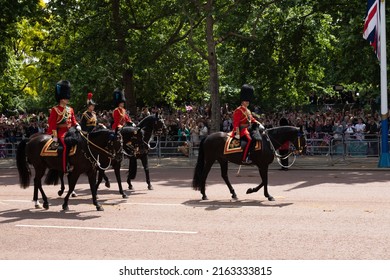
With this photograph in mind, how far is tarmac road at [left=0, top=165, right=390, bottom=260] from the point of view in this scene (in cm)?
984

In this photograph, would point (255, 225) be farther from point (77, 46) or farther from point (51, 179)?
point (77, 46)

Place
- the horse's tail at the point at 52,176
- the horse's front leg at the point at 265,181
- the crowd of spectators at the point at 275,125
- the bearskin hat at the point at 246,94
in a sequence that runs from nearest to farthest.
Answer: the horse's front leg at the point at 265,181 → the horse's tail at the point at 52,176 → the bearskin hat at the point at 246,94 → the crowd of spectators at the point at 275,125

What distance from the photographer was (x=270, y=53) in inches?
1241

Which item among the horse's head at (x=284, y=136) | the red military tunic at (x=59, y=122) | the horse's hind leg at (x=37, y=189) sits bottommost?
the horse's hind leg at (x=37, y=189)

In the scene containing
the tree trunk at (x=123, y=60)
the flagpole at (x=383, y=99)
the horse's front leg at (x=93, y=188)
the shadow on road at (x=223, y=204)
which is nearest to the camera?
the horse's front leg at (x=93, y=188)

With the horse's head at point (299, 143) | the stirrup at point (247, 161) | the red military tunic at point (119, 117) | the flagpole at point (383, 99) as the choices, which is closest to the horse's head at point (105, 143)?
the stirrup at point (247, 161)

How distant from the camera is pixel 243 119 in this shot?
15891mm

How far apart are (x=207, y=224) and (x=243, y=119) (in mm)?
4159

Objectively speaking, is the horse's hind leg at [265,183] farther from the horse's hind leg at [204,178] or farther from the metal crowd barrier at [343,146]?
the metal crowd barrier at [343,146]

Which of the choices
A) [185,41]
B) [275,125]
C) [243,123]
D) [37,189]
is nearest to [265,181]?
[243,123]

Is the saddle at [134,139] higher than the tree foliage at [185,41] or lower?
lower

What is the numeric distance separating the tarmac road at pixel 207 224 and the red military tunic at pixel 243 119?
1.66 metres

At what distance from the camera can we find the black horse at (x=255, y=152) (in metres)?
15.8

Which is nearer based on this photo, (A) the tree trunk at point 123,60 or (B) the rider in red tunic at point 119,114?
(B) the rider in red tunic at point 119,114
